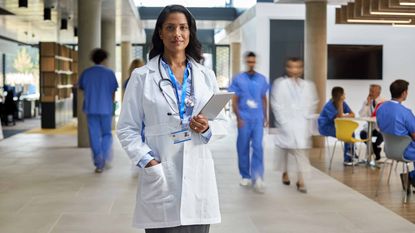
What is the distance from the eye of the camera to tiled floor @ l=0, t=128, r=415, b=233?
5.48 metres

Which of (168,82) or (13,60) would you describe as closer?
(168,82)

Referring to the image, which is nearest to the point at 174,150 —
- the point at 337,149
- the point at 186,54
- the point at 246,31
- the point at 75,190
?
the point at 186,54

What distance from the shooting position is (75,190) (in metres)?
7.31

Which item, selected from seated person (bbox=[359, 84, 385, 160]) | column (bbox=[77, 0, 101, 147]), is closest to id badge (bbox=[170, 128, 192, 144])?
seated person (bbox=[359, 84, 385, 160])

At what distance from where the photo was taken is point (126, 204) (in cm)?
645

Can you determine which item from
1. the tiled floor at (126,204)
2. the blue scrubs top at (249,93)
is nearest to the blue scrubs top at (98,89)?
the tiled floor at (126,204)

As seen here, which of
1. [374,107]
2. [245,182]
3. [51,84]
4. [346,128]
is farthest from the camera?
[51,84]

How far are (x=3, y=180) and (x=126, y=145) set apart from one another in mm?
6130

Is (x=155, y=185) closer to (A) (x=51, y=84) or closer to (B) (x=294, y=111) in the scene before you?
(B) (x=294, y=111)

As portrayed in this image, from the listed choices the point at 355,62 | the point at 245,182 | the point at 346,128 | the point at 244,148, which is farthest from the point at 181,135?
the point at 355,62

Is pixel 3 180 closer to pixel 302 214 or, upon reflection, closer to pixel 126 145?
pixel 302 214

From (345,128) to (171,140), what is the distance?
722cm

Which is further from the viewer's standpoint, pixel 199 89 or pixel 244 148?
pixel 244 148

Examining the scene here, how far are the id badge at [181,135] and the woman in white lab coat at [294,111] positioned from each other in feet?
16.0
